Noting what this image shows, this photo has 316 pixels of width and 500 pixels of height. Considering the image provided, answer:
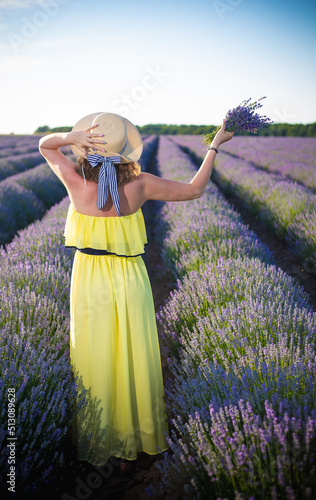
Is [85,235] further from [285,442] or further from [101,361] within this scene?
[285,442]

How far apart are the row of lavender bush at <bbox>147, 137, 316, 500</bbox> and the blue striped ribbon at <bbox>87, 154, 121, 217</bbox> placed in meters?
0.89

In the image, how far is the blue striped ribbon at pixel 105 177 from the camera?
1.54m

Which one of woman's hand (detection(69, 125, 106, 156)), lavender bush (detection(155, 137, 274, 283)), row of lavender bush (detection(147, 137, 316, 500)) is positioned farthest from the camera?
lavender bush (detection(155, 137, 274, 283))

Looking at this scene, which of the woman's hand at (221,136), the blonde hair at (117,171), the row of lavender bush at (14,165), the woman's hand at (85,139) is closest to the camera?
the woman's hand at (85,139)

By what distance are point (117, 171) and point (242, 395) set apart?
45.2 inches

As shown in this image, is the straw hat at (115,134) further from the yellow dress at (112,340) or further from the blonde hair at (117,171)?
the yellow dress at (112,340)

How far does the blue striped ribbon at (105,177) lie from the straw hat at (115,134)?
0.10ft

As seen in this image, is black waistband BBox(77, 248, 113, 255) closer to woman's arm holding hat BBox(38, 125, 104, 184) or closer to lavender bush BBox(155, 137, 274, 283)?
woman's arm holding hat BBox(38, 125, 104, 184)

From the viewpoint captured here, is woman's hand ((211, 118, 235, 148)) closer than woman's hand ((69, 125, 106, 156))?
No

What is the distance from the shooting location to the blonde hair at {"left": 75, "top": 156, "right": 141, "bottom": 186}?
161cm

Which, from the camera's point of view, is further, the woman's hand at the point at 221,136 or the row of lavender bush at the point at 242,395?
the woman's hand at the point at 221,136

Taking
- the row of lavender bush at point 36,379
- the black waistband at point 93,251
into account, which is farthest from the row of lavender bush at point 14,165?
the black waistband at point 93,251

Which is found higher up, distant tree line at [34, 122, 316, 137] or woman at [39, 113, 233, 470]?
distant tree line at [34, 122, 316, 137]

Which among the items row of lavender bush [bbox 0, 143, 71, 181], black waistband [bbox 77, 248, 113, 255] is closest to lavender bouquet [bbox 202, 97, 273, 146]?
black waistband [bbox 77, 248, 113, 255]
